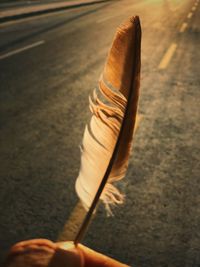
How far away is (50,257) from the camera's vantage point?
3.72 ft

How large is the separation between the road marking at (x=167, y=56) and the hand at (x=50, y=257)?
690 cm

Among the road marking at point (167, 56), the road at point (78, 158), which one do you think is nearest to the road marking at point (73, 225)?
the road at point (78, 158)

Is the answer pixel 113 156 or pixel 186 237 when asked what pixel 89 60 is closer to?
pixel 186 237

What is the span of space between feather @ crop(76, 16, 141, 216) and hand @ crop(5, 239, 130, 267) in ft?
1.35

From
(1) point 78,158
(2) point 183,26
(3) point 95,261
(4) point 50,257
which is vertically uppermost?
(4) point 50,257

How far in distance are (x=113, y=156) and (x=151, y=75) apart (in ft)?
18.8

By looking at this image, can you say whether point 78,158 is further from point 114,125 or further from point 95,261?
point 95,261

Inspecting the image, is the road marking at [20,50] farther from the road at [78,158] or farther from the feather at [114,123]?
the feather at [114,123]

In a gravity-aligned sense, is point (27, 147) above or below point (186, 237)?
above

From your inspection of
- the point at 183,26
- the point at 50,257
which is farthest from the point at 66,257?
the point at 183,26

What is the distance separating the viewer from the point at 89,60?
26.5 feet

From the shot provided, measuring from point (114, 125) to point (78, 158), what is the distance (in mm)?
2359

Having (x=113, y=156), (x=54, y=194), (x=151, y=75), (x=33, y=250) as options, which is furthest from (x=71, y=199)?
(x=151, y=75)

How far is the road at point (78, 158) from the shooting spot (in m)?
2.79
